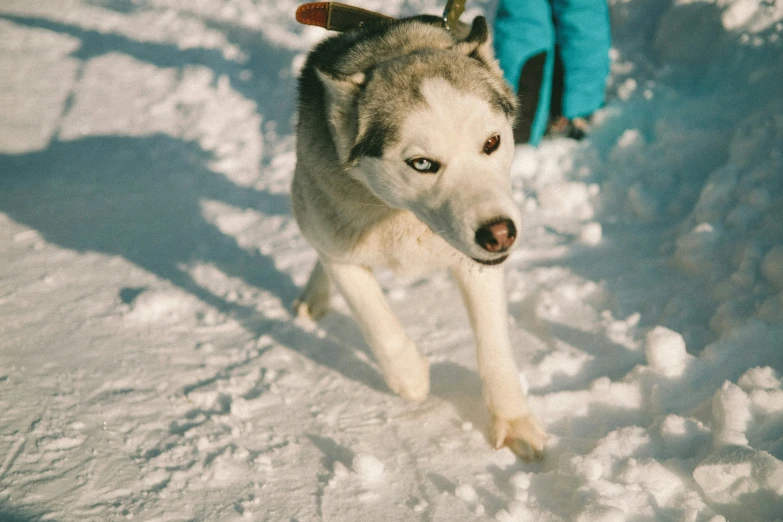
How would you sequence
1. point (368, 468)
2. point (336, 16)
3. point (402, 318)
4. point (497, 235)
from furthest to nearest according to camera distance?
point (402, 318) < point (336, 16) < point (368, 468) < point (497, 235)

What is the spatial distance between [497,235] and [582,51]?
9.35ft

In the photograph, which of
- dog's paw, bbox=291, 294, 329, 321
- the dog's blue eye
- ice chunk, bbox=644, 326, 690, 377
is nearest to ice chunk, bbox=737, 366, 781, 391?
ice chunk, bbox=644, 326, 690, 377

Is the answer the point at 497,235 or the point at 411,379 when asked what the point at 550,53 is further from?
the point at 497,235

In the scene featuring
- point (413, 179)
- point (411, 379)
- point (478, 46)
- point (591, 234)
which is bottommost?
point (411, 379)

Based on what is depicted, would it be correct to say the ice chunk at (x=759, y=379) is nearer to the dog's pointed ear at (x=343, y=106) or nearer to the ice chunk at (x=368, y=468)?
the ice chunk at (x=368, y=468)

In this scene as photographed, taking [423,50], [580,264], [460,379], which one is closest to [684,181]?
[580,264]

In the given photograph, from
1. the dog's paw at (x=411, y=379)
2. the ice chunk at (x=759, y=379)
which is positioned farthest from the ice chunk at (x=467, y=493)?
the ice chunk at (x=759, y=379)

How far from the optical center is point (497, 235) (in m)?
1.81

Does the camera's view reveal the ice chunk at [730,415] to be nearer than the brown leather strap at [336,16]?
Yes

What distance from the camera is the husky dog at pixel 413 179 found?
1.90 meters

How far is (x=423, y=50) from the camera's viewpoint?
2.28 metres

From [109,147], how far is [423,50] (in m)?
3.69

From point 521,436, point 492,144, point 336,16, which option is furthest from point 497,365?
point 336,16

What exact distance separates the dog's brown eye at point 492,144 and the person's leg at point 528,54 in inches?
82.0
